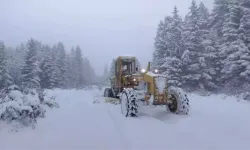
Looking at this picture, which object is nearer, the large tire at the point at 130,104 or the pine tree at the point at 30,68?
the large tire at the point at 130,104

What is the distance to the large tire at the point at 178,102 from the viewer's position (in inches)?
409

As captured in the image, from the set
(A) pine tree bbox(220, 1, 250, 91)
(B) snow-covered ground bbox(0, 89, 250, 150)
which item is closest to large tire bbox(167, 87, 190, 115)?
(B) snow-covered ground bbox(0, 89, 250, 150)

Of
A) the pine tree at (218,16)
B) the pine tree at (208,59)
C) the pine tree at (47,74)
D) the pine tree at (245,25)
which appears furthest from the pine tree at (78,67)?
the pine tree at (245,25)

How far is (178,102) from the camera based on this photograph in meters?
10.7

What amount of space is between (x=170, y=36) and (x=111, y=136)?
2225 cm

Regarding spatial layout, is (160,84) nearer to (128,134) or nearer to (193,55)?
(128,134)

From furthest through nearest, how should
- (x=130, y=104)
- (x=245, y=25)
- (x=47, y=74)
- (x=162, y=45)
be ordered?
1. (x=47, y=74)
2. (x=162, y=45)
3. (x=245, y=25)
4. (x=130, y=104)

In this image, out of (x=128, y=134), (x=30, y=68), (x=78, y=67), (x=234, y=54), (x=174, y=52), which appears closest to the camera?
(x=128, y=134)

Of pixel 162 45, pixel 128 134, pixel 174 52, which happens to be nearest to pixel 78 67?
pixel 162 45

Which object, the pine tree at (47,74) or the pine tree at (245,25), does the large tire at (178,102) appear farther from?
the pine tree at (47,74)

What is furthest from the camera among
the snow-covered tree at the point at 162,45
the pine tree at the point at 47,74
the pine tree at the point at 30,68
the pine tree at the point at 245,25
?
the pine tree at the point at 47,74

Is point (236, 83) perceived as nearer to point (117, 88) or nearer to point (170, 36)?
point (170, 36)

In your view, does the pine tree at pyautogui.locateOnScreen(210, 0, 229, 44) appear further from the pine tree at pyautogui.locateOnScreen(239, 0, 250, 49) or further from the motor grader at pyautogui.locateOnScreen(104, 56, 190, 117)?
the motor grader at pyautogui.locateOnScreen(104, 56, 190, 117)

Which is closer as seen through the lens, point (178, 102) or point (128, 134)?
point (128, 134)
